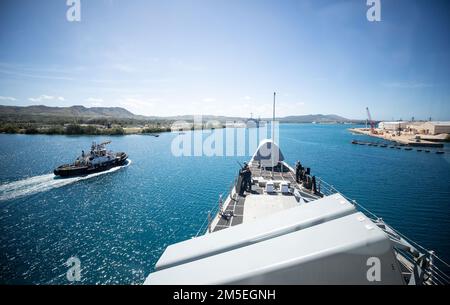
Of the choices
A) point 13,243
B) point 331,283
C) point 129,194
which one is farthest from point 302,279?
point 129,194

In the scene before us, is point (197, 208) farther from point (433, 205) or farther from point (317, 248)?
point (433, 205)

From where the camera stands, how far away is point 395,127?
5551 inches

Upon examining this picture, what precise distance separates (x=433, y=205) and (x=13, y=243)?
43.0m

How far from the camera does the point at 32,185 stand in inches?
1265

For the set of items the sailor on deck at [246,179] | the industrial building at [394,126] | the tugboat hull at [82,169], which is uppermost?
the industrial building at [394,126]

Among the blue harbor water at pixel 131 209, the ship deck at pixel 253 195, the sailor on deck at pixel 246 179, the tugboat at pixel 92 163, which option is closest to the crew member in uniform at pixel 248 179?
the sailor on deck at pixel 246 179

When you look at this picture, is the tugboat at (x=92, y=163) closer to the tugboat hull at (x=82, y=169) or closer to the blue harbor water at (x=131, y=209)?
the tugboat hull at (x=82, y=169)

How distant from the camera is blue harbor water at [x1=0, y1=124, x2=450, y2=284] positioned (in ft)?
51.6

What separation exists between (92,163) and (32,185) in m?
10.3

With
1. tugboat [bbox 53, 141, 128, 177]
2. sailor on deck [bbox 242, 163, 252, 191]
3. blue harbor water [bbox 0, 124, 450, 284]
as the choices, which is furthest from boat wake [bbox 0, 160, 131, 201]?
sailor on deck [bbox 242, 163, 252, 191]

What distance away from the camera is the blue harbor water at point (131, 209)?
15.7 meters
